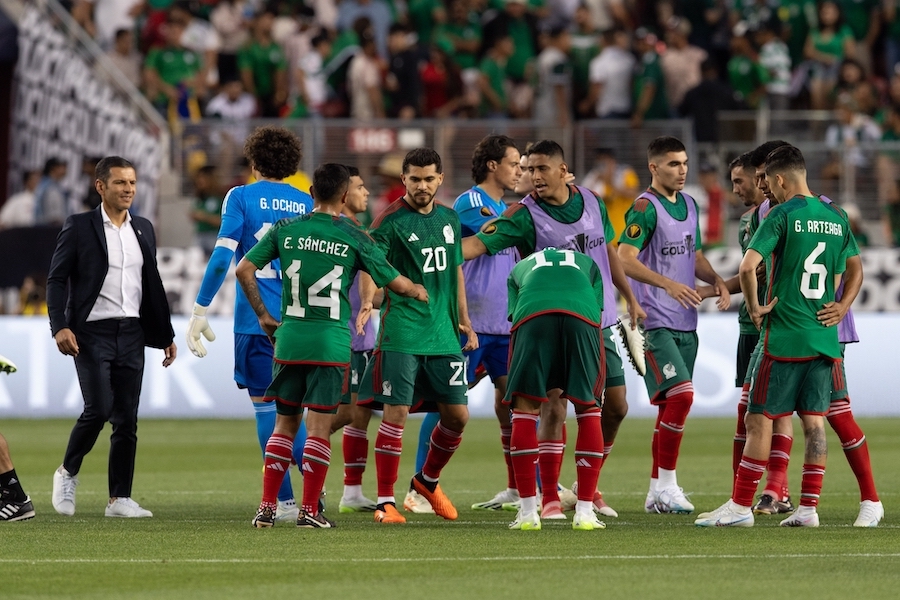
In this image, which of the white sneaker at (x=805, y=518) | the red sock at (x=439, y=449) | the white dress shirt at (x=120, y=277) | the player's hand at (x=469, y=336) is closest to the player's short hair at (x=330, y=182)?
the player's hand at (x=469, y=336)

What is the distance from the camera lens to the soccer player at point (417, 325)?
31.1 feet

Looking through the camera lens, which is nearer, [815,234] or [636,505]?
[815,234]

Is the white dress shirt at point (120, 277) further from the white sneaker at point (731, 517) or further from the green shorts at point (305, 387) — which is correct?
the white sneaker at point (731, 517)

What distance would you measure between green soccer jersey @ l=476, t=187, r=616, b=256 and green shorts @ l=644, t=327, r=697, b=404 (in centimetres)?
115

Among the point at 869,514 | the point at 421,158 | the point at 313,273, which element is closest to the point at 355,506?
the point at 313,273

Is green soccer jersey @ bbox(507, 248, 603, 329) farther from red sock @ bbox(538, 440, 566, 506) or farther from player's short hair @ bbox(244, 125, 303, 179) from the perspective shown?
player's short hair @ bbox(244, 125, 303, 179)

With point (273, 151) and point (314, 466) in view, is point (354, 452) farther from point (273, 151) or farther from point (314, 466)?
point (273, 151)

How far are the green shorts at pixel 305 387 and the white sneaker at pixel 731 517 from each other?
228cm

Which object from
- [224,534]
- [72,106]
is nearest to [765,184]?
[224,534]

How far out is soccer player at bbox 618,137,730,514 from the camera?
Answer: 407 inches

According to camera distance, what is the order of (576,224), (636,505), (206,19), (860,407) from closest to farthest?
(576,224) → (636,505) → (860,407) → (206,19)

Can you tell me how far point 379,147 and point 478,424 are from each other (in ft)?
17.5

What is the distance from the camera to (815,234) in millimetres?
9039

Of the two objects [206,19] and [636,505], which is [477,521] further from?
[206,19]
